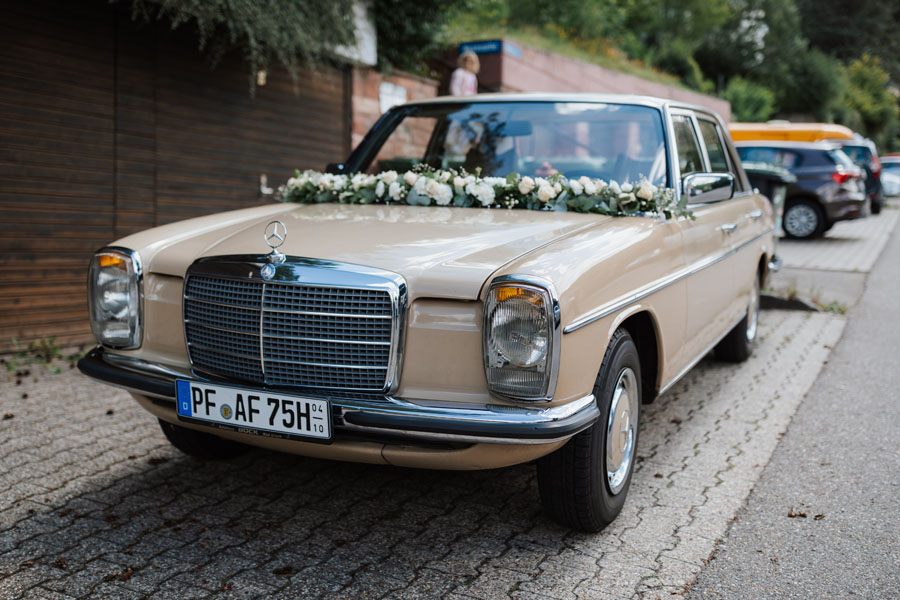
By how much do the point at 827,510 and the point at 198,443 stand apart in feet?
9.37

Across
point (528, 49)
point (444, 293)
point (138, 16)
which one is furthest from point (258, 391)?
point (528, 49)

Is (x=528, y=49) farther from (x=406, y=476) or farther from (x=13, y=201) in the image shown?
(x=406, y=476)

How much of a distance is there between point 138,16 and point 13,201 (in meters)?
1.99

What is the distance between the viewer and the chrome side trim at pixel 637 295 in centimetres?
278

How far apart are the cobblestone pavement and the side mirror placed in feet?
4.30

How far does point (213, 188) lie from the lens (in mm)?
7691

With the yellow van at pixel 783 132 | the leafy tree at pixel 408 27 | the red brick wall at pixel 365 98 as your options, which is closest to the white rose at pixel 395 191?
the red brick wall at pixel 365 98

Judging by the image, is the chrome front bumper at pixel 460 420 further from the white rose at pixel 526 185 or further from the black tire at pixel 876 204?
the black tire at pixel 876 204

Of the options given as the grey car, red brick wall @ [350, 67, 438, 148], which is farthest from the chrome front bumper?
the grey car

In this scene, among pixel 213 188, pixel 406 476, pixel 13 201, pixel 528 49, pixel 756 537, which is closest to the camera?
pixel 756 537

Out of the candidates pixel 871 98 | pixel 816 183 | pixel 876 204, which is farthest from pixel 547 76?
pixel 871 98

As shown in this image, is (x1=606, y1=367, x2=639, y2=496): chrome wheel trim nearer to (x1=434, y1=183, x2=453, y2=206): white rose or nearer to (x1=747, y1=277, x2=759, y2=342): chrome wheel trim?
(x1=434, y1=183, x2=453, y2=206): white rose

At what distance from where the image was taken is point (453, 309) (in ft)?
8.96

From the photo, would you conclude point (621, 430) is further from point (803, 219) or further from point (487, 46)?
point (803, 219)
